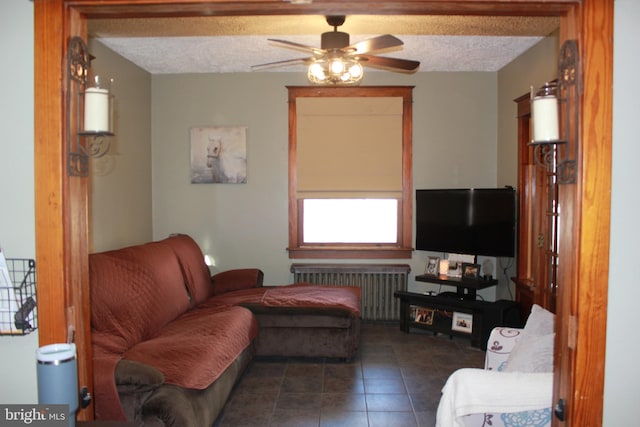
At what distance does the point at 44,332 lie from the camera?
177 centimetres

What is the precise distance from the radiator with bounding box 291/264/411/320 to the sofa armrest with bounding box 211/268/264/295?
1.71 ft

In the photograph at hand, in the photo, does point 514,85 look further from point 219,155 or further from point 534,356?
point 534,356

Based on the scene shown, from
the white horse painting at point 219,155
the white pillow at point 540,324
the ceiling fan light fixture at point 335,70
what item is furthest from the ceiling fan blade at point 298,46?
the white horse painting at point 219,155

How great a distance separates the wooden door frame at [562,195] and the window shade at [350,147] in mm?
3860

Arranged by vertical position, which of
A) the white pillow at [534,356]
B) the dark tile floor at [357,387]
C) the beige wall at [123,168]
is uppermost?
the beige wall at [123,168]

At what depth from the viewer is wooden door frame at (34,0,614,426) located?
67.1 inches

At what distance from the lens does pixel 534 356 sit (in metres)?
2.35

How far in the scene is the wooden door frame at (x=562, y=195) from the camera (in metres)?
1.70

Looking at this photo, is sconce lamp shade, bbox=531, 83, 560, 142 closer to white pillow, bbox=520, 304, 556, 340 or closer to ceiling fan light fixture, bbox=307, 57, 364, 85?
white pillow, bbox=520, 304, 556, 340

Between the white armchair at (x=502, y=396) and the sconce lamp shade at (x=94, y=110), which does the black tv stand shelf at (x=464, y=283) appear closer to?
the white armchair at (x=502, y=396)

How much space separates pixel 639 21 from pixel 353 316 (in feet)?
10.4

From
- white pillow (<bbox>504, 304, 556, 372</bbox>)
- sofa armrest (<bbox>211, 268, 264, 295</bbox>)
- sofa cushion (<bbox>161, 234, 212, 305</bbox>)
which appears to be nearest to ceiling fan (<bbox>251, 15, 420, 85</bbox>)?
white pillow (<bbox>504, 304, 556, 372</bbox>)

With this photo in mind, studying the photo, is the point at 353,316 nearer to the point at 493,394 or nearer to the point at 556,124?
the point at 493,394

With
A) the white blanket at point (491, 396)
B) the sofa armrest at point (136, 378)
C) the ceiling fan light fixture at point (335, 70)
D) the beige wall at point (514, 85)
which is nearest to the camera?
the white blanket at point (491, 396)
